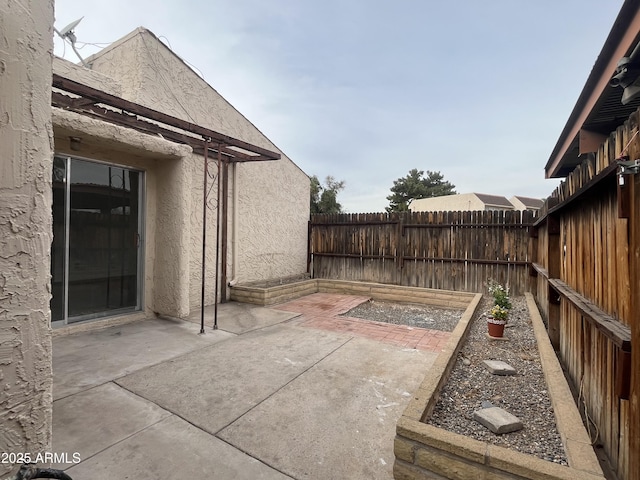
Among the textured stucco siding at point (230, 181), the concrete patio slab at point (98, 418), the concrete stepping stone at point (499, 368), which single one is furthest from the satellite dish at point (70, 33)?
the concrete stepping stone at point (499, 368)

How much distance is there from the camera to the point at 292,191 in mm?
9297

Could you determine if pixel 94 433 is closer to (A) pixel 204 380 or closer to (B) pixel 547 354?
(A) pixel 204 380

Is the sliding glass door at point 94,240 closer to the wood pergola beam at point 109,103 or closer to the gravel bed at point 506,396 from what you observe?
the wood pergola beam at point 109,103

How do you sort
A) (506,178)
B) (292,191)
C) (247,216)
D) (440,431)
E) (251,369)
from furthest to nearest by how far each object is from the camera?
(506,178)
(292,191)
(247,216)
(251,369)
(440,431)

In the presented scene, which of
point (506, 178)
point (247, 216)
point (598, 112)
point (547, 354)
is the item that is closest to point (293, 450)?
point (547, 354)

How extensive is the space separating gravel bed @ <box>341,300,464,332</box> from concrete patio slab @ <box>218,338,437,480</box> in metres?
2.05

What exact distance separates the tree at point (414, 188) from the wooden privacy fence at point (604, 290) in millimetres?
27397

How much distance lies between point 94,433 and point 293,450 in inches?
60.6

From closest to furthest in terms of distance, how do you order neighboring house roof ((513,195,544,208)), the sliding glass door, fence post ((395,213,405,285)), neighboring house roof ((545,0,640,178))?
neighboring house roof ((545,0,640,178)), the sliding glass door, fence post ((395,213,405,285)), neighboring house roof ((513,195,544,208))

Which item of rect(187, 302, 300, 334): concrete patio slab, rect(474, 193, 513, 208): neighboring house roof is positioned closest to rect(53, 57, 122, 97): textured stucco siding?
rect(187, 302, 300, 334): concrete patio slab

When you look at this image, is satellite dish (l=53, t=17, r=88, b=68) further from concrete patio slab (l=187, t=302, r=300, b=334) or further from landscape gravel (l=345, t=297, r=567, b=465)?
landscape gravel (l=345, t=297, r=567, b=465)

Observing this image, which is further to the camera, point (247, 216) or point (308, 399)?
point (247, 216)

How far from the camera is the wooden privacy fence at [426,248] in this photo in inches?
295

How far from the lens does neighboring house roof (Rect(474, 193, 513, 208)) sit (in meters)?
24.8
